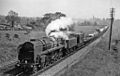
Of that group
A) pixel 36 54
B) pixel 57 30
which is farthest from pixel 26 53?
pixel 57 30

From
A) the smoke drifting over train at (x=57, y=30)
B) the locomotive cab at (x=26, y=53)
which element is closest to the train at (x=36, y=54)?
the locomotive cab at (x=26, y=53)

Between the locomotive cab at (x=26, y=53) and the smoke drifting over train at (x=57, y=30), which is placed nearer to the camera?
the locomotive cab at (x=26, y=53)

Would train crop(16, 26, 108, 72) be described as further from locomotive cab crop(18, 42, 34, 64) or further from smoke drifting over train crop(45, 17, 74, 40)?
smoke drifting over train crop(45, 17, 74, 40)

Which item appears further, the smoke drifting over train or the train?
the smoke drifting over train

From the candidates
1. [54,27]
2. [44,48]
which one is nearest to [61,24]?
[54,27]

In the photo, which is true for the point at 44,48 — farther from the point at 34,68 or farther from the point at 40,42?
the point at 34,68

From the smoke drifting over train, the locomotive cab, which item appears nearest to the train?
the locomotive cab

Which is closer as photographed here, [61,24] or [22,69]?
[22,69]

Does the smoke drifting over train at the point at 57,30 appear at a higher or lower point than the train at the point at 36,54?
higher

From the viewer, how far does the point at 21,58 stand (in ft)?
57.4

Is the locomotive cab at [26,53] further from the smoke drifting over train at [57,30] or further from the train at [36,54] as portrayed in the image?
the smoke drifting over train at [57,30]

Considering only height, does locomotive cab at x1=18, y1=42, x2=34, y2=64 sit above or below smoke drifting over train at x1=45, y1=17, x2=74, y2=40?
below

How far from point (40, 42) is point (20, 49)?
2.22 metres

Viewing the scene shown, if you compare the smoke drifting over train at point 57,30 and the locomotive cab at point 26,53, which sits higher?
the smoke drifting over train at point 57,30
